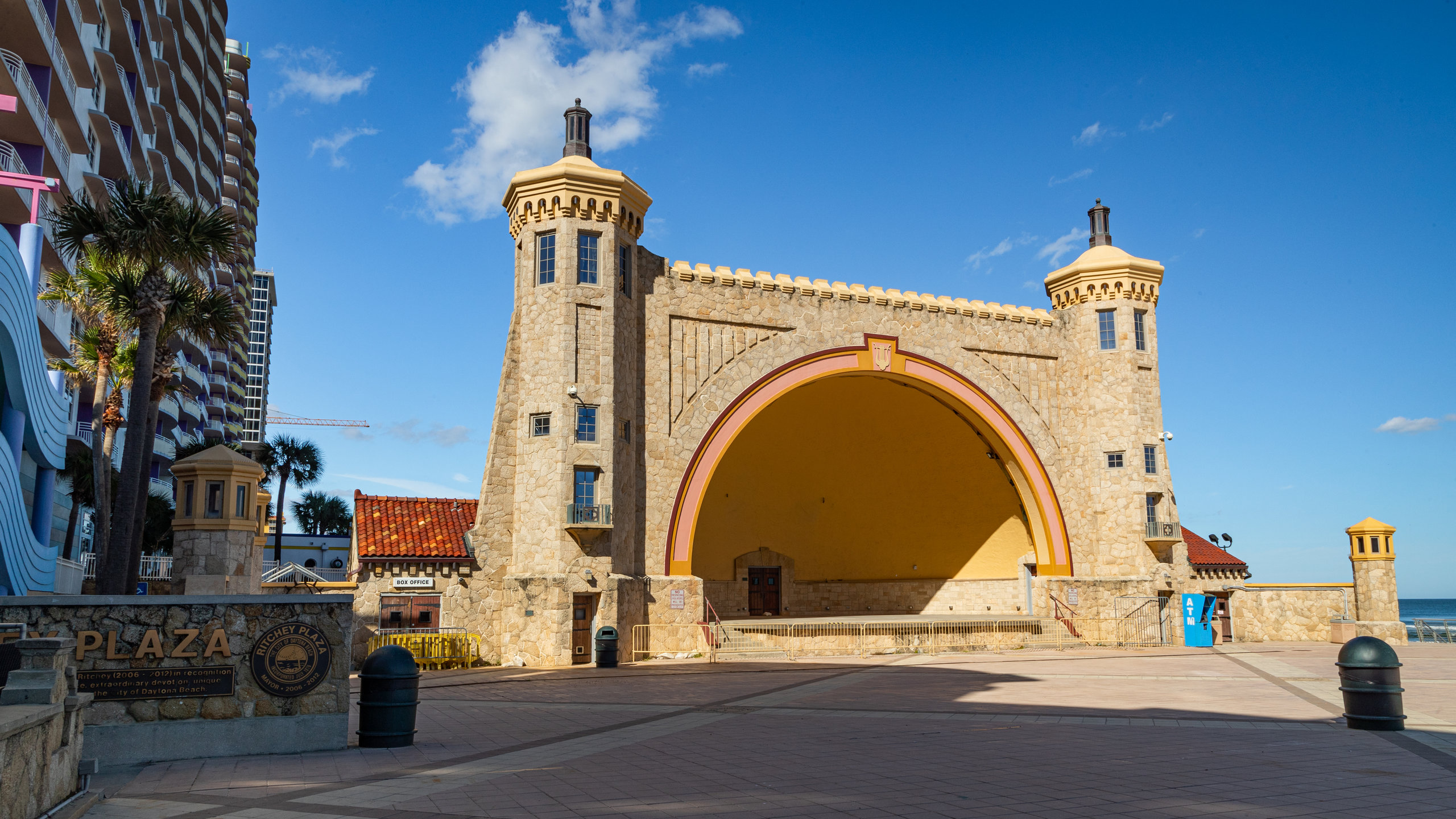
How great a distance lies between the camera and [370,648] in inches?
948

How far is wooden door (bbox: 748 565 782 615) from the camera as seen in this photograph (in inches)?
1506

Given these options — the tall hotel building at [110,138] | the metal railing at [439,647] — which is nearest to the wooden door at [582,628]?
the metal railing at [439,647]

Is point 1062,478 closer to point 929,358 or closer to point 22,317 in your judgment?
point 929,358

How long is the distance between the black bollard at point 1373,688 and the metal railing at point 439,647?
63.9 ft

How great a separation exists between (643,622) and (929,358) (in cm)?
1287

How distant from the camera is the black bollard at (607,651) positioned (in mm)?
24250

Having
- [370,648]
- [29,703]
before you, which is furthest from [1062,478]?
[29,703]

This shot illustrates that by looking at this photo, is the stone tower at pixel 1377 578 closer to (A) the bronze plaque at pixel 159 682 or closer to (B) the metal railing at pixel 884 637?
(B) the metal railing at pixel 884 637

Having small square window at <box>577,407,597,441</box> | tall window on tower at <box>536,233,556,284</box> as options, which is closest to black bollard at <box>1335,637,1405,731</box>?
small square window at <box>577,407,597,441</box>

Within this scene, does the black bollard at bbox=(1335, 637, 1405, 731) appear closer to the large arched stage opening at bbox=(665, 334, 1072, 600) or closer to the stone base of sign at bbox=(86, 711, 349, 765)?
the stone base of sign at bbox=(86, 711, 349, 765)

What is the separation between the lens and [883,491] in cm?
3997

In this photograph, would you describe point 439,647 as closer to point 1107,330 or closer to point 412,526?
point 412,526

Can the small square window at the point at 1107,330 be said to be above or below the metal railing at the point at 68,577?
above

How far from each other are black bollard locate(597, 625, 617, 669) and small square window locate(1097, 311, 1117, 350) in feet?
66.3
